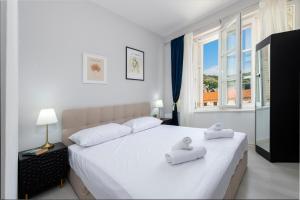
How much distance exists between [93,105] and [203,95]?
9.06 feet

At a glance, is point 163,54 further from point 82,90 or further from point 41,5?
point 41,5

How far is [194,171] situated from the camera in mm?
1199

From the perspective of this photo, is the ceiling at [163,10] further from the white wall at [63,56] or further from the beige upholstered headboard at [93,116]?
the beige upholstered headboard at [93,116]

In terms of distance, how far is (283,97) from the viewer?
2.35 metres

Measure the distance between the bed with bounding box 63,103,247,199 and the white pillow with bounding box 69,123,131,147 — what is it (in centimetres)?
8

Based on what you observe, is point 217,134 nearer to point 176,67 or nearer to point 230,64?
point 230,64

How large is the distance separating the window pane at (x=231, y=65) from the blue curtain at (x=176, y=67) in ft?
3.61

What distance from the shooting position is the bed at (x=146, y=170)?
1.00m

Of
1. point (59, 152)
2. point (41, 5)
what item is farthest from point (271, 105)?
point (41, 5)

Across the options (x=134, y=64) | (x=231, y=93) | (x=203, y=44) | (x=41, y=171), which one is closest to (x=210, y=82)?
(x=231, y=93)

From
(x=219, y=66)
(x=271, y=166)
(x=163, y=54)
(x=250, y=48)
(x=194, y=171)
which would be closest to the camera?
(x=194, y=171)

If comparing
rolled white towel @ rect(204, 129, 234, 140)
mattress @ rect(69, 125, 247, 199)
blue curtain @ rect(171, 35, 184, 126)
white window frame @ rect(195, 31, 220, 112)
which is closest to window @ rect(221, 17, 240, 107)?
white window frame @ rect(195, 31, 220, 112)

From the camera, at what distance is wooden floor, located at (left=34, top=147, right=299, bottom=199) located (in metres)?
1.63

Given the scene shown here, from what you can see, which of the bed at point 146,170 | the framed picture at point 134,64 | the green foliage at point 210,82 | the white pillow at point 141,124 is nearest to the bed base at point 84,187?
the bed at point 146,170
